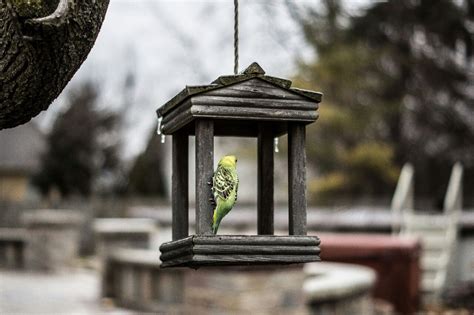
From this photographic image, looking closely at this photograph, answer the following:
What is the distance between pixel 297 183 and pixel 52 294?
9.43m

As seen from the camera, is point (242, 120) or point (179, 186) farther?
point (179, 186)

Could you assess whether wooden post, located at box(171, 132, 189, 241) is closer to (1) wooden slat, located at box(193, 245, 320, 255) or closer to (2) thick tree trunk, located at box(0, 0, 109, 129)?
(1) wooden slat, located at box(193, 245, 320, 255)

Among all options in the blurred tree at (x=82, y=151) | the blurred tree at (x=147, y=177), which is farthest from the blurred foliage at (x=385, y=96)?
the blurred tree at (x=82, y=151)

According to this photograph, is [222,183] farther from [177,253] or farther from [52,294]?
[52,294]

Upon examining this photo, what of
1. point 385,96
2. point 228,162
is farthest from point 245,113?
point 385,96

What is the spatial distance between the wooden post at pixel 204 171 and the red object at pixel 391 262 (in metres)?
8.60

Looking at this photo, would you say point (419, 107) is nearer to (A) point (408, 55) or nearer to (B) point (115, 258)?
(A) point (408, 55)

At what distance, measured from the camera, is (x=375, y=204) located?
1983 cm

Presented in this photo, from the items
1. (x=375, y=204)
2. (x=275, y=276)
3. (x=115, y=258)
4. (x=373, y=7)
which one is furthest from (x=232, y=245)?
(x=373, y=7)

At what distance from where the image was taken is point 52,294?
12.2 meters

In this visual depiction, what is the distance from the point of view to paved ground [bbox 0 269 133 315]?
10406 millimetres

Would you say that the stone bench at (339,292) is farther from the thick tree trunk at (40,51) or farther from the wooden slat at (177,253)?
the thick tree trunk at (40,51)

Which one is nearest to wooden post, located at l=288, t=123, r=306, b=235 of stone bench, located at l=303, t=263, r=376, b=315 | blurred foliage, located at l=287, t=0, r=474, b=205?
stone bench, located at l=303, t=263, r=376, b=315

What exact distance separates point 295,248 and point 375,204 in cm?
1693
